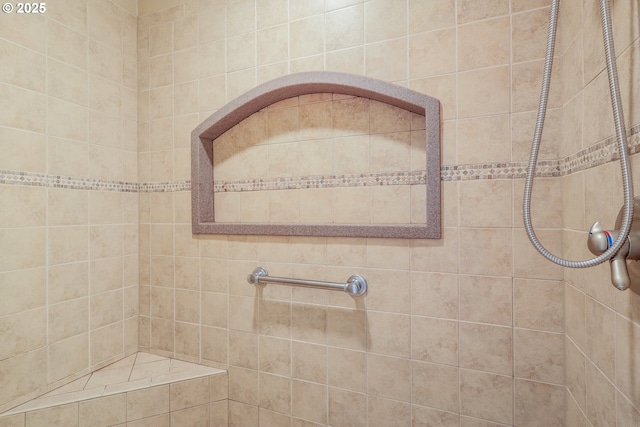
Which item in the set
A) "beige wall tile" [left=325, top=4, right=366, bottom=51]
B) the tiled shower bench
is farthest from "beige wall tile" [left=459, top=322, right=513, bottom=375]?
"beige wall tile" [left=325, top=4, right=366, bottom=51]

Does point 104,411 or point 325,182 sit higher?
point 325,182

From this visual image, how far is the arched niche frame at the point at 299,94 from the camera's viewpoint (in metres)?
1.37

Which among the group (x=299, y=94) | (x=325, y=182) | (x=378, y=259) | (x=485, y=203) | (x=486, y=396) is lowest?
(x=486, y=396)

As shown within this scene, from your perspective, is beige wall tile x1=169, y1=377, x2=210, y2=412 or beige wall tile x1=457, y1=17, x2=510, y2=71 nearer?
beige wall tile x1=457, y1=17, x2=510, y2=71

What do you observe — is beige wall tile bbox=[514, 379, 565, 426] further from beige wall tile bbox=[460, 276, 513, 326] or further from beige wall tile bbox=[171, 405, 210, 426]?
beige wall tile bbox=[171, 405, 210, 426]

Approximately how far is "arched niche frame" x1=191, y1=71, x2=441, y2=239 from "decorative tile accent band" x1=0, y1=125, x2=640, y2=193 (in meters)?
0.09

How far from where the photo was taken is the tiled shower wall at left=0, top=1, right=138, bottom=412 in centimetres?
146

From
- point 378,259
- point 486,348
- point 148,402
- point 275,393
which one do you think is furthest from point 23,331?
point 486,348

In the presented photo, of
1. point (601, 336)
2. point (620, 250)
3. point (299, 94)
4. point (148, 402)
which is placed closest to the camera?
point (620, 250)

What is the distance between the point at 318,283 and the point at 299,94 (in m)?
0.94

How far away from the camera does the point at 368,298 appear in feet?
4.92

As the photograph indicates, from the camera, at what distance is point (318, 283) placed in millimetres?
1510

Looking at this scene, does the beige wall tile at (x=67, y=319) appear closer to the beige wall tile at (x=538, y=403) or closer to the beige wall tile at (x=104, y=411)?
the beige wall tile at (x=104, y=411)

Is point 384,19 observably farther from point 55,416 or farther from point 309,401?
point 55,416
